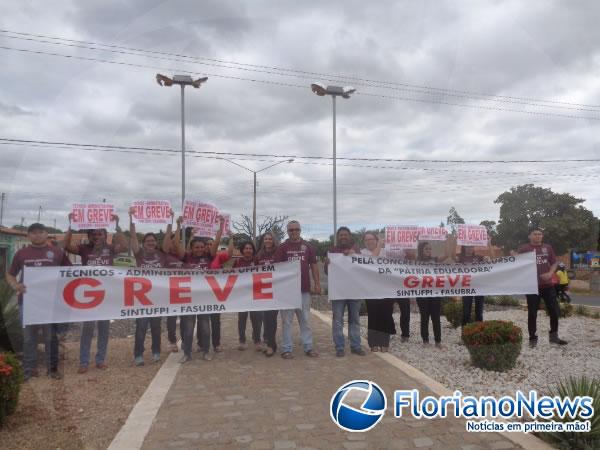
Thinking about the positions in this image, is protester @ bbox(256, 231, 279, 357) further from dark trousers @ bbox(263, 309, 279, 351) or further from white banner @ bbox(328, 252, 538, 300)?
white banner @ bbox(328, 252, 538, 300)

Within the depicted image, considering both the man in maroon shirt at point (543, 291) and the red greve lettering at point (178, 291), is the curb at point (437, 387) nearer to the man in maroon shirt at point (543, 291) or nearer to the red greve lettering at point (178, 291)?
the man in maroon shirt at point (543, 291)

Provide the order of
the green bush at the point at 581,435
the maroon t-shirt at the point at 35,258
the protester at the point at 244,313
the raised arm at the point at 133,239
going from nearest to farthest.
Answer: the green bush at the point at 581,435 < the maroon t-shirt at the point at 35,258 < the raised arm at the point at 133,239 < the protester at the point at 244,313

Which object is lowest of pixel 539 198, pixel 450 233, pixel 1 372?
pixel 1 372

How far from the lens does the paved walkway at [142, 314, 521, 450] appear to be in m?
3.81

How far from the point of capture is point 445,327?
9.76 metres

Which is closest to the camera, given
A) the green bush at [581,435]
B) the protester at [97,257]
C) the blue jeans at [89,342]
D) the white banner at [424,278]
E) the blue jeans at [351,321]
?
the green bush at [581,435]

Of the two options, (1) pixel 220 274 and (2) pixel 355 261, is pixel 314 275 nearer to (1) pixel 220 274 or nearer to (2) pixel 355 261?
(2) pixel 355 261

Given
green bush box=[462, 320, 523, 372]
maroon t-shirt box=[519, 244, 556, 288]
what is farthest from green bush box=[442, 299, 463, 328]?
green bush box=[462, 320, 523, 372]

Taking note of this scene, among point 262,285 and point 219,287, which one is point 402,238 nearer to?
point 262,285

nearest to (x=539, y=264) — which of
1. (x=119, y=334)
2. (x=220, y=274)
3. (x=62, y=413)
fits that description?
(x=220, y=274)

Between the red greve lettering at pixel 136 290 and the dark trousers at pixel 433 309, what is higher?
the red greve lettering at pixel 136 290

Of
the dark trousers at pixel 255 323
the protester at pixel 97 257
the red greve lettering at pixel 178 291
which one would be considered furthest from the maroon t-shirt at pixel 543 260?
the protester at pixel 97 257

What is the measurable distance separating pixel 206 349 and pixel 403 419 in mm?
3379

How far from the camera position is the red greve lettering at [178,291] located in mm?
6684
